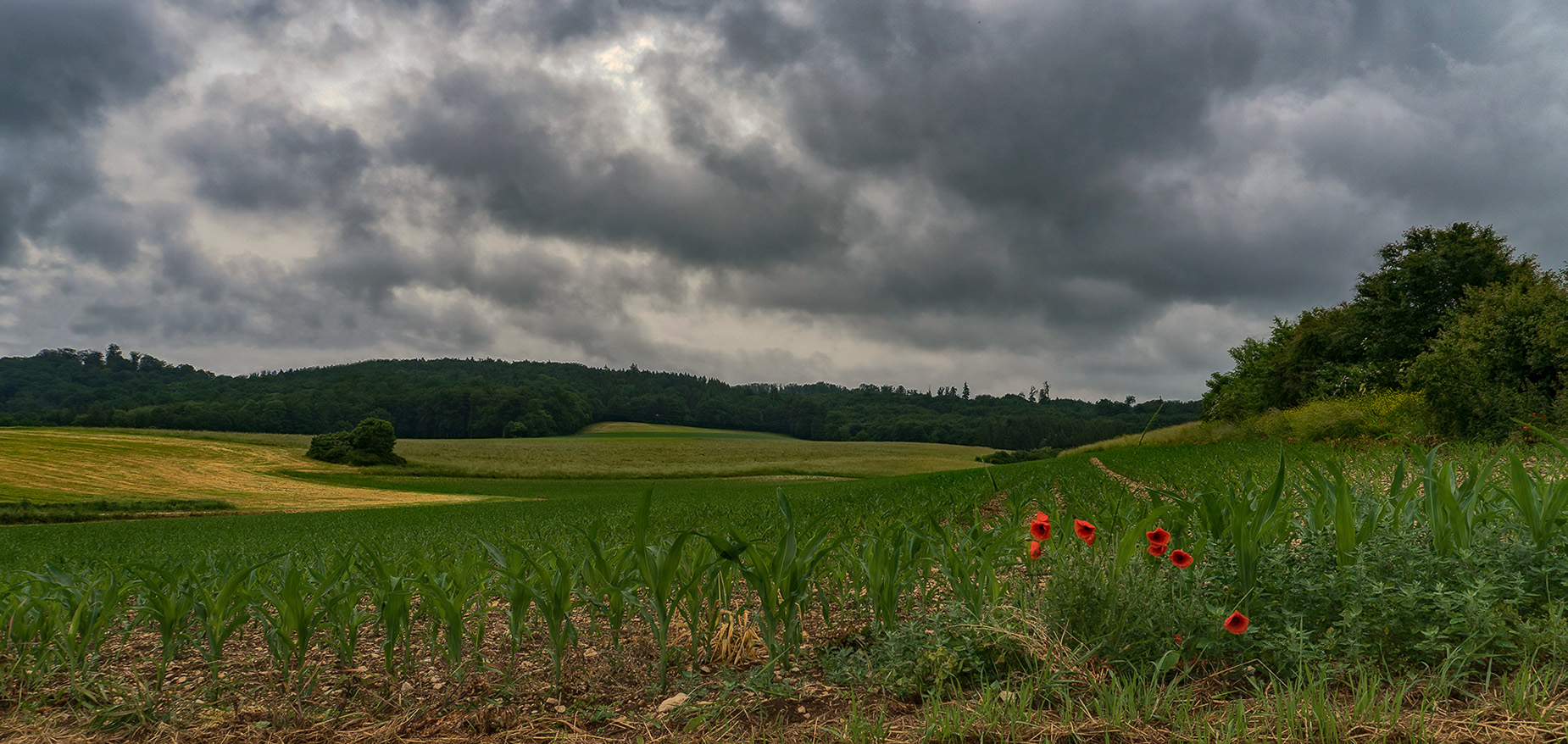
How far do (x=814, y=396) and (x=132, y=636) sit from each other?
404 feet

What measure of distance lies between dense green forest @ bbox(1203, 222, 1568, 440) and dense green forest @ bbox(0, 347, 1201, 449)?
18758 millimetres

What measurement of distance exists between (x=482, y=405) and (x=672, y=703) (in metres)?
101

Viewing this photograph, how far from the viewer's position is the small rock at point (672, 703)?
2.67m

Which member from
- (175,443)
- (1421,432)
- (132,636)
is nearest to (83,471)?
(175,443)

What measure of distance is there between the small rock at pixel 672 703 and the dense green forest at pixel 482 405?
7427 centimetres

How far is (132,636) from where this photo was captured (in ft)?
12.6

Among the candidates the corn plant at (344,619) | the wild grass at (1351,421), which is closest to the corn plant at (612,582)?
the corn plant at (344,619)

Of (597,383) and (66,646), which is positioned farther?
(597,383)

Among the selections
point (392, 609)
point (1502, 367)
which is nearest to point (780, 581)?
point (392, 609)

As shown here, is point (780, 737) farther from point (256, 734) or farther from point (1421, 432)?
point (1421, 432)

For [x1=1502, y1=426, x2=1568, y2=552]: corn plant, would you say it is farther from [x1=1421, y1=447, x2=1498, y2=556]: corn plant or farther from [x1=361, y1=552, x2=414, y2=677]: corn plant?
[x1=361, y1=552, x2=414, y2=677]: corn plant

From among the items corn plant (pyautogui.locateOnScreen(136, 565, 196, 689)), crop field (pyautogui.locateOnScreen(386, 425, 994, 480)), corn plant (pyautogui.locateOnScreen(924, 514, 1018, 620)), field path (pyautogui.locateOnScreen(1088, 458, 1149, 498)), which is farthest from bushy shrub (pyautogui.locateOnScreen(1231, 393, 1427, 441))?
crop field (pyautogui.locateOnScreen(386, 425, 994, 480))

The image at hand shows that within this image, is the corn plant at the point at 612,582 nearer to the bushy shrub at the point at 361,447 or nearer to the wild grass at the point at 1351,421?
the wild grass at the point at 1351,421

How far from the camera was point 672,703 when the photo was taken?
2.71 m
